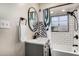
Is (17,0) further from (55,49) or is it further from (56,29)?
(55,49)

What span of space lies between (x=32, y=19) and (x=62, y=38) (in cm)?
40

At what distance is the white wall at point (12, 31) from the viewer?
126 centimetres

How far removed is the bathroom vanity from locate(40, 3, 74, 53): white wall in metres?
0.08

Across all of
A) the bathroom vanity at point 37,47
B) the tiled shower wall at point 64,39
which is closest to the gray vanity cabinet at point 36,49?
the bathroom vanity at point 37,47

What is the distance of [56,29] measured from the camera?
4.24 ft

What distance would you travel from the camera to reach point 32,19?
52.8 inches

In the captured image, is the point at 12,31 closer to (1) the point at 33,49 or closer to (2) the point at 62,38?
(1) the point at 33,49

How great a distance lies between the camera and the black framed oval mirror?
1.32 metres

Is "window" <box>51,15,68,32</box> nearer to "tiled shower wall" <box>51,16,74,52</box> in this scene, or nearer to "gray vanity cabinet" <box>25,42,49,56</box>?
"tiled shower wall" <box>51,16,74,52</box>

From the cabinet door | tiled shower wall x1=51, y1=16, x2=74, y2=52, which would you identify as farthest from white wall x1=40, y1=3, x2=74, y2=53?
the cabinet door

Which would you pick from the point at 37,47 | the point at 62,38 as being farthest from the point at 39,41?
the point at 62,38

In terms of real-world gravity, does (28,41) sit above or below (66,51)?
above

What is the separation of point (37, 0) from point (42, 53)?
23.5 inches

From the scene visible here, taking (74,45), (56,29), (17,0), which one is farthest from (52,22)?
(17,0)
